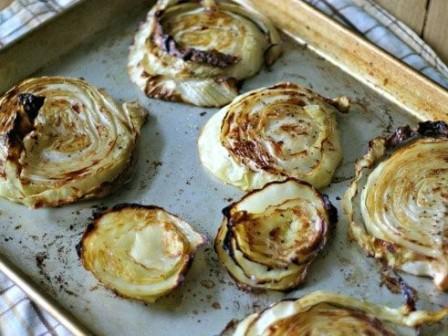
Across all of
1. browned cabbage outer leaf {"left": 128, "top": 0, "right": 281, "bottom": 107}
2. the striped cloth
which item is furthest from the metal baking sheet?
the striped cloth

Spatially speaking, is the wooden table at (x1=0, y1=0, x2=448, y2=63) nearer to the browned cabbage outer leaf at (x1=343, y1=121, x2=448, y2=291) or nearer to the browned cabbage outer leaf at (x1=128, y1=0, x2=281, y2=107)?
the browned cabbage outer leaf at (x1=128, y1=0, x2=281, y2=107)

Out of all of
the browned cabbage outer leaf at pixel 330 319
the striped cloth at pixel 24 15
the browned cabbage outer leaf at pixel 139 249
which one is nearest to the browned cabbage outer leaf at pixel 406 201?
the browned cabbage outer leaf at pixel 330 319

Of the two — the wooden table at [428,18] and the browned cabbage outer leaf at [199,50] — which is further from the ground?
the browned cabbage outer leaf at [199,50]


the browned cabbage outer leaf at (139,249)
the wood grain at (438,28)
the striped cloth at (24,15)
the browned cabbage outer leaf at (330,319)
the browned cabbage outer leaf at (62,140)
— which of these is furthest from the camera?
the striped cloth at (24,15)

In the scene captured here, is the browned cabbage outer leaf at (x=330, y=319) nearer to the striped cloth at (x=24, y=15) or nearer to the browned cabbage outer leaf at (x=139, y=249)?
the browned cabbage outer leaf at (x=139, y=249)

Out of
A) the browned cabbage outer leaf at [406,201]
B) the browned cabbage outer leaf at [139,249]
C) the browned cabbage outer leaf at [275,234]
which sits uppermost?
the browned cabbage outer leaf at [139,249]

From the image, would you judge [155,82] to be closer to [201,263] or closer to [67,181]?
[67,181]

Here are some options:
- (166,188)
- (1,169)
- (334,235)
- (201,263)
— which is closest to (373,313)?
(334,235)
